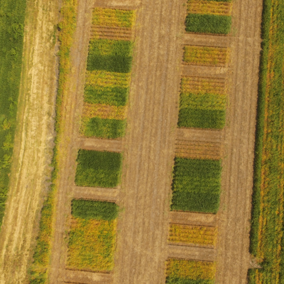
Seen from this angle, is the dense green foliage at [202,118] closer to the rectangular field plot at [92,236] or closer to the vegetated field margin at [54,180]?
the rectangular field plot at [92,236]

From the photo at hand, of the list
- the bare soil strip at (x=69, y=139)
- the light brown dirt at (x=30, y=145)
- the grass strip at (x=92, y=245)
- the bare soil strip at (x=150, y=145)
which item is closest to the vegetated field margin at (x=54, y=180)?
the bare soil strip at (x=69, y=139)

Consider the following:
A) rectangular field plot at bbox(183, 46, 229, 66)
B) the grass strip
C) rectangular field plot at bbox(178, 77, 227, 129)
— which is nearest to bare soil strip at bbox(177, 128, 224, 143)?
rectangular field plot at bbox(178, 77, 227, 129)

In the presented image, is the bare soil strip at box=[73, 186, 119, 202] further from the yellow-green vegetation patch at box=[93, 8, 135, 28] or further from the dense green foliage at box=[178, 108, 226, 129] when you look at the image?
the yellow-green vegetation patch at box=[93, 8, 135, 28]

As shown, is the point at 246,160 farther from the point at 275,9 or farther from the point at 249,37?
the point at 275,9

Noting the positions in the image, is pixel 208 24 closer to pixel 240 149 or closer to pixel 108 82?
pixel 108 82

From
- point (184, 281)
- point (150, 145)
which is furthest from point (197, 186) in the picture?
point (184, 281)

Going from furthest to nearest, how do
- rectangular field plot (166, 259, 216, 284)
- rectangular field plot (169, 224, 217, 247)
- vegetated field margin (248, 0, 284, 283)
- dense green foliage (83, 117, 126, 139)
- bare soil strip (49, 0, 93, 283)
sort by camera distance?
1. dense green foliage (83, 117, 126, 139)
2. bare soil strip (49, 0, 93, 283)
3. rectangular field plot (169, 224, 217, 247)
4. rectangular field plot (166, 259, 216, 284)
5. vegetated field margin (248, 0, 284, 283)

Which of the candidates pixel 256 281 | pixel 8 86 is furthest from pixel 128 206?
pixel 8 86

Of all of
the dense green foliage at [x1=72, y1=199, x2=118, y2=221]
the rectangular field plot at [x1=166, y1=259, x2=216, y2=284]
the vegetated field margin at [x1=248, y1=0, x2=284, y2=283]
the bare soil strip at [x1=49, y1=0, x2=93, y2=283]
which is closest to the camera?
the vegetated field margin at [x1=248, y1=0, x2=284, y2=283]
